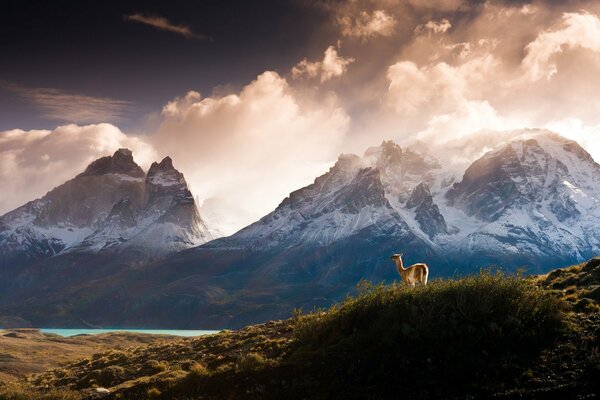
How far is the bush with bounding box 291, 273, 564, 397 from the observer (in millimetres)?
26062

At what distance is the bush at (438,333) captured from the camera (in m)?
26.1

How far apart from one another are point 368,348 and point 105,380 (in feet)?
74.7

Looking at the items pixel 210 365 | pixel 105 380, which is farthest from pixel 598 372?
pixel 105 380

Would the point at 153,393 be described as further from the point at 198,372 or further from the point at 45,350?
the point at 45,350

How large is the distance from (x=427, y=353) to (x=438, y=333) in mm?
1496

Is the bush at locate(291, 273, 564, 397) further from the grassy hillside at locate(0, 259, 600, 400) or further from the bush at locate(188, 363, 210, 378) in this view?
the bush at locate(188, 363, 210, 378)

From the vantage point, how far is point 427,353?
89.1 ft

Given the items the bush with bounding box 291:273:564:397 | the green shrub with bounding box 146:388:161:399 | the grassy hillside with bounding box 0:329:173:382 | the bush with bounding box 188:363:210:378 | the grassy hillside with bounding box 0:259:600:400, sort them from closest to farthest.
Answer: the grassy hillside with bounding box 0:259:600:400 < the bush with bounding box 291:273:564:397 < the green shrub with bounding box 146:388:161:399 < the bush with bounding box 188:363:210:378 < the grassy hillside with bounding box 0:329:173:382

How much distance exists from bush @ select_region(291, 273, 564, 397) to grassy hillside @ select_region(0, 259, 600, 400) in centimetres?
6

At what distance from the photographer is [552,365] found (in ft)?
82.9

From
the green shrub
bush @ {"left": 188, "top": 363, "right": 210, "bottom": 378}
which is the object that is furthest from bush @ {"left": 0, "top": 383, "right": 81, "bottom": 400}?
bush @ {"left": 188, "top": 363, "right": 210, "bottom": 378}

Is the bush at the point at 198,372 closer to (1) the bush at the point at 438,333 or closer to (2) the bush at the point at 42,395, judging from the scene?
(1) the bush at the point at 438,333

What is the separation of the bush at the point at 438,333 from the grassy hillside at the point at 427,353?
0.18 ft

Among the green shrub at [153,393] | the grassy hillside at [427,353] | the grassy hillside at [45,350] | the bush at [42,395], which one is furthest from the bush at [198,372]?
the grassy hillside at [45,350]
